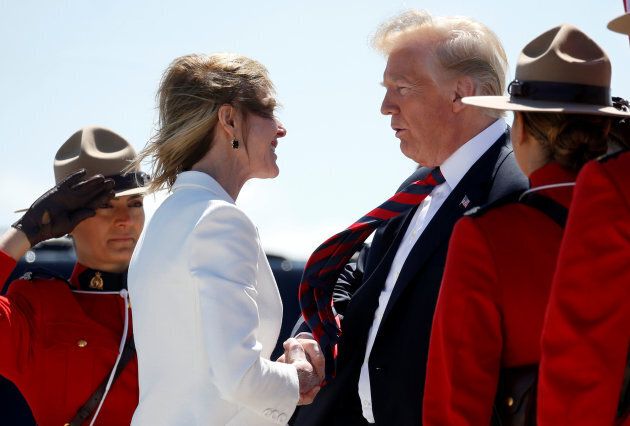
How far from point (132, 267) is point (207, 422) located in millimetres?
423

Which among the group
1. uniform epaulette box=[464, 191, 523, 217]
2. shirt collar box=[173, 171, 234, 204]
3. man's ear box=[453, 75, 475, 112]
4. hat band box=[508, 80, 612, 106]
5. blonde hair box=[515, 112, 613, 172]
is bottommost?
shirt collar box=[173, 171, 234, 204]

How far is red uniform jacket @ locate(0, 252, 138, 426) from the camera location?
9.77 ft

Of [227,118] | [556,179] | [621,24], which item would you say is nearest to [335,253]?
[227,118]

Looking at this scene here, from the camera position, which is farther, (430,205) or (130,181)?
(130,181)

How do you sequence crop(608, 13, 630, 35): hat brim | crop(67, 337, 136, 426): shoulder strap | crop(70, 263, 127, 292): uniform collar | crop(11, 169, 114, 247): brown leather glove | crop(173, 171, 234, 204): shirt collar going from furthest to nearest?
crop(70, 263, 127, 292): uniform collar
crop(11, 169, 114, 247): brown leather glove
crop(67, 337, 136, 426): shoulder strap
crop(173, 171, 234, 204): shirt collar
crop(608, 13, 630, 35): hat brim

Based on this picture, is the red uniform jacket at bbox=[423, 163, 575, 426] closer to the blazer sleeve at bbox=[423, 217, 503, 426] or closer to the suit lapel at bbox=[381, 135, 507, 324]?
the blazer sleeve at bbox=[423, 217, 503, 426]

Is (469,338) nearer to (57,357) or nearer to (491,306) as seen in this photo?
(491,306)

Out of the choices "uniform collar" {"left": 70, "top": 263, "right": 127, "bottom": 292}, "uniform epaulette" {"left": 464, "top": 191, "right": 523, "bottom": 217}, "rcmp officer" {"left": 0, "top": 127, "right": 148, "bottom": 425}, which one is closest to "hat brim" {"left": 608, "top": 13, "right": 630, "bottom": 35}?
"uniform epaulette" {"left": 464, "top": 191, "right": 523, "bottom": 217}

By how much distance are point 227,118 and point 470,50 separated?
815 mm

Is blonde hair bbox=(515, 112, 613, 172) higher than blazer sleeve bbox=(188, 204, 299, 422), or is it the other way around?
blonde hair bbox=(515, 112, 613, 172)

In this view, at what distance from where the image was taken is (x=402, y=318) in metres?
2.57

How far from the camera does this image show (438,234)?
8.47 ft

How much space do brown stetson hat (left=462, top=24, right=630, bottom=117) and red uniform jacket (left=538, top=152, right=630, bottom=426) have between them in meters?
0.28

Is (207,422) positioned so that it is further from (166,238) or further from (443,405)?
(443,405)
